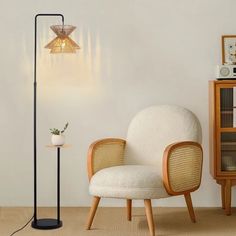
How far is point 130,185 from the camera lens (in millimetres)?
3754

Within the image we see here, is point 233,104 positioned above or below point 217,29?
below

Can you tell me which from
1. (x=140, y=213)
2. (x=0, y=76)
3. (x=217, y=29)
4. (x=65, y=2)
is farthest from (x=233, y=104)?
(x=0, y=76)

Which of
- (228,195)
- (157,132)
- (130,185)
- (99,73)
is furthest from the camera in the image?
(99,73)

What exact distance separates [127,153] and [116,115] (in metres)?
0.49

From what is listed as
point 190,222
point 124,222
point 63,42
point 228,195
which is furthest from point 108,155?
point 228,195

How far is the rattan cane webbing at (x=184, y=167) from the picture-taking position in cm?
383

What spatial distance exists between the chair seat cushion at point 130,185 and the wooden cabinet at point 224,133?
0.79 meters

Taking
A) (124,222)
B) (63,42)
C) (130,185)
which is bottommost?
(124,222)

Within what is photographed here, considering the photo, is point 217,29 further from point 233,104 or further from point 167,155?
point 167,155

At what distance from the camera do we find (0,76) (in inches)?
187

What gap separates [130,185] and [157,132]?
69 centimetres

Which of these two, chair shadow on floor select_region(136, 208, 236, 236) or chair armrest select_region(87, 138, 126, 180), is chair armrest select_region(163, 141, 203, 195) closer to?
chair shadow on floor select_region(136, 208, 236, 236)

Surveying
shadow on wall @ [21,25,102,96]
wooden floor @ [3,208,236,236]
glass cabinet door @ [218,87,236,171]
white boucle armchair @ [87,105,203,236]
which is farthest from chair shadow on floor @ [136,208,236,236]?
shadow on wall @ [21,25,102,96]

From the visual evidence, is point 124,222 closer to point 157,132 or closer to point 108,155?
point 108,155
